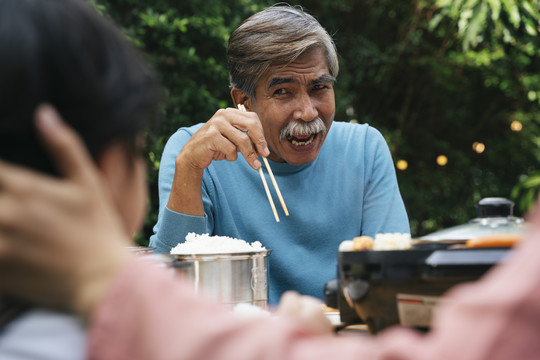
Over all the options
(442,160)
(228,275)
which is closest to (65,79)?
(228,275)

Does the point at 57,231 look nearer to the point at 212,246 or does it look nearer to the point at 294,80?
the point at 212,246

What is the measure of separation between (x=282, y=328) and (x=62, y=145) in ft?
0.78

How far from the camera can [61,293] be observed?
0.51m

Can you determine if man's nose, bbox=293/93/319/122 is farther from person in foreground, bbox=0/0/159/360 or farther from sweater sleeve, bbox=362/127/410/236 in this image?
person in foreground, bbox=0/0/159/360

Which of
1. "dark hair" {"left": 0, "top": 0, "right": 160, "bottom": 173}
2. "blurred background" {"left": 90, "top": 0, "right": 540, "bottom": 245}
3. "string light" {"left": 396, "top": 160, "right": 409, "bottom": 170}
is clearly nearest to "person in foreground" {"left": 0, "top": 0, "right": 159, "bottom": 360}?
"dark hair" {"left": 0, "top": 0, "right": 160, "bottom": 173}

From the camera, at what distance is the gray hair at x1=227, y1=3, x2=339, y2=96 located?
7.65 ft

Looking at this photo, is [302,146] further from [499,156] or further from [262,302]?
[499,156]

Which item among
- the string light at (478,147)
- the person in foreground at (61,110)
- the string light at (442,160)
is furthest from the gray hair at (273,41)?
the string light at (478,147)

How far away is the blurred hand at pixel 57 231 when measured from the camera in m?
0.49

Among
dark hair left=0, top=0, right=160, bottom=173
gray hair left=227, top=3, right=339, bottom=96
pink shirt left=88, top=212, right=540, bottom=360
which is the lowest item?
pink shirt left=88, top=212, right=540, bottom=360

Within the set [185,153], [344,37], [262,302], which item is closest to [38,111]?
[262,302]

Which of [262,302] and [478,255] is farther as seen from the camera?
[262,302]

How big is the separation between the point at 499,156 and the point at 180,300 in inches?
279

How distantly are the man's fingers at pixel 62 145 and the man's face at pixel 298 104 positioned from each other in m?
1.87
